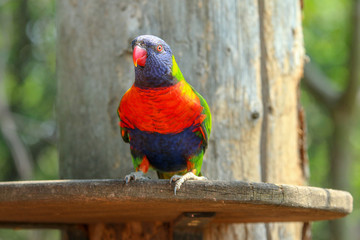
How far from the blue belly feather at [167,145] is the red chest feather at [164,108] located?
0.14ft

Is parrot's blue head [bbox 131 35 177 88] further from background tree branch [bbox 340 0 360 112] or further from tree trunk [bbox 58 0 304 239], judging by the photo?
background tree branch [bbox 340 0 360 112]

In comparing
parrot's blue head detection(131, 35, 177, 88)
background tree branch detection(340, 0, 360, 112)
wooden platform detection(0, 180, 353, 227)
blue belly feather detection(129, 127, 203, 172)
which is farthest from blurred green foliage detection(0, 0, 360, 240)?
wooden platform detection(0, 180, 353, 227)

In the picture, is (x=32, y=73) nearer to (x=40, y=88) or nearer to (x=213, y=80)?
(x=40, y=88)

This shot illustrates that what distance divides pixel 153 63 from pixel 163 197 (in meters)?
0.88

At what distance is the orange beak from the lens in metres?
2.44

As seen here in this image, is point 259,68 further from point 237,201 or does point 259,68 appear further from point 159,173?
point 237,201

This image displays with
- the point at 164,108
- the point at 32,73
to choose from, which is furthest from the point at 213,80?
the point at 32,73

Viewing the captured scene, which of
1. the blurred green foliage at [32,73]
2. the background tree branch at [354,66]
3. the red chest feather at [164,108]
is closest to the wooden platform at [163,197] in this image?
the red chest feather at [164,108]

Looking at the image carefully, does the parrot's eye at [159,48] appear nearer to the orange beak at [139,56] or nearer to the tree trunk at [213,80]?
the orange beak at [139,56]

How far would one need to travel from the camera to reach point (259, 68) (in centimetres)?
302

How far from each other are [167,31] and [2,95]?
639 centimetres

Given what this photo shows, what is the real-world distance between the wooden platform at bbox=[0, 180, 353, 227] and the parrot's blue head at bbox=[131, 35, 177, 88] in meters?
0.71

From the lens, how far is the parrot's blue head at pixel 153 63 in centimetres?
246

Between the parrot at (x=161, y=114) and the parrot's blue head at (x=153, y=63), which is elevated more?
the parrot's blue head at (x=153, y=63)
